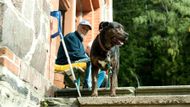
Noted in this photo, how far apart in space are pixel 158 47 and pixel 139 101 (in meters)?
12.9

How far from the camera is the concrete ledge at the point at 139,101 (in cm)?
405

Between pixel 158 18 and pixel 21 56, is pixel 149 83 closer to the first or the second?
pixel 158 18

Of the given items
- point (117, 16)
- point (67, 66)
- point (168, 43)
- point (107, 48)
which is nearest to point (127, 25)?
point (117, 16)

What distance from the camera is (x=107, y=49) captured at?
454 cm

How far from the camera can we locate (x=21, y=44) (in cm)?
395

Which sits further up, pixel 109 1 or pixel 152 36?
pixel 109 1

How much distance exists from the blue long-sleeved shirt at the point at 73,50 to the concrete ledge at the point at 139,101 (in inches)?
70.7

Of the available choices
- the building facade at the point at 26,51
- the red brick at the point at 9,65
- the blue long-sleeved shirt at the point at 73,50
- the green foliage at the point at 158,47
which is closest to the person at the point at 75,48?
the blue long-sleeved shirt at the point at 73,50

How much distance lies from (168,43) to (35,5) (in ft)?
41.4

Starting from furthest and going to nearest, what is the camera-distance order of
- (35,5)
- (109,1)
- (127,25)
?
(127,25), (109,1), (35,5)

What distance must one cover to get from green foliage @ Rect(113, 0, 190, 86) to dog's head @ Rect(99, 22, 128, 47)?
38.8ft

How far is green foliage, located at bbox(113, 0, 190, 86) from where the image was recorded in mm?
16609

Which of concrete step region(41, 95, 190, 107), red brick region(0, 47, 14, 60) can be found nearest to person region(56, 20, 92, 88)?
concrete step region(41, 95, 190, 107)

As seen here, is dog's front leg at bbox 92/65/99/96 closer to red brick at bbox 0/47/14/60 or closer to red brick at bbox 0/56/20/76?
red brick at bbox 0/56/20/76
